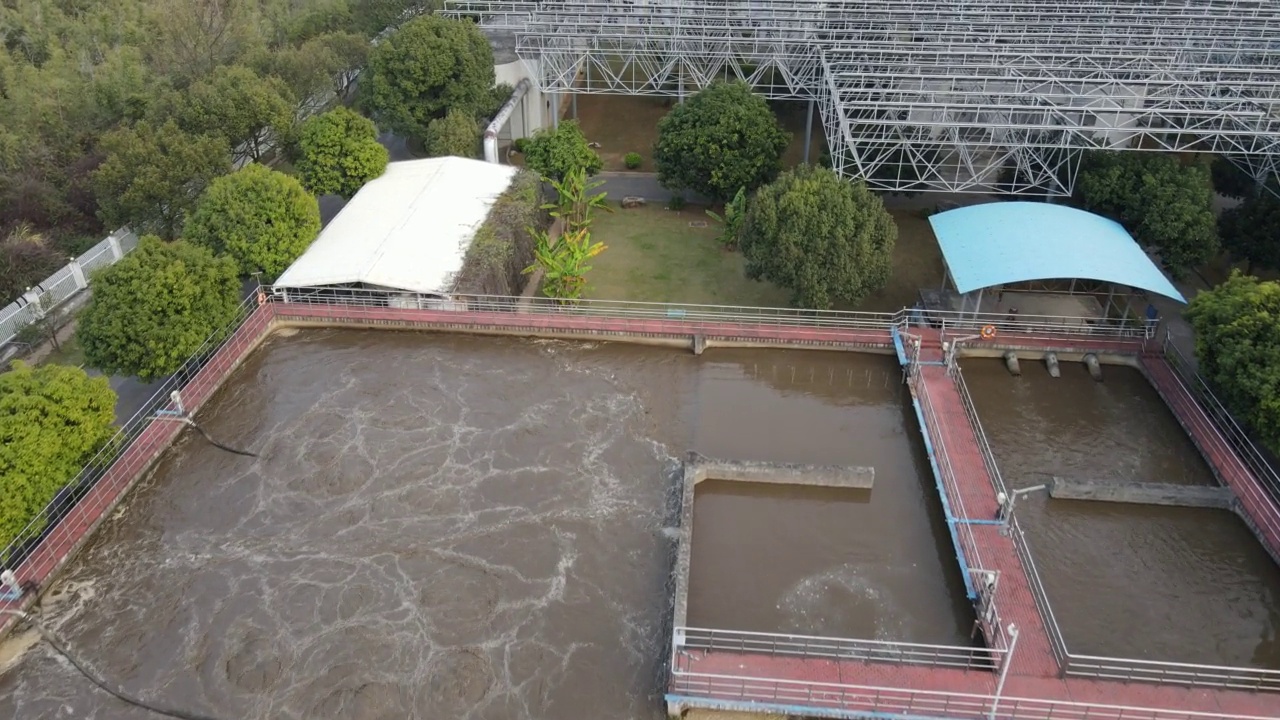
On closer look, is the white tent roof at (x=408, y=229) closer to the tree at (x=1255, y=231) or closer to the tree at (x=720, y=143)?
the tree at (x=720, y=143)

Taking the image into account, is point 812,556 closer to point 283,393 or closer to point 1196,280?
point 283,393

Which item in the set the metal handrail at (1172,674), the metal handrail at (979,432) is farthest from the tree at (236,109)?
the metal handrail at (1172,674)

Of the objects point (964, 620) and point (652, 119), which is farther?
point (652, 119)

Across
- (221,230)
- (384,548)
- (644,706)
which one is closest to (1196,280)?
(644,706)

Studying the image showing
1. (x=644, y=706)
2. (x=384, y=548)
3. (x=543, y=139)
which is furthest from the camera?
(x=543, y=139)

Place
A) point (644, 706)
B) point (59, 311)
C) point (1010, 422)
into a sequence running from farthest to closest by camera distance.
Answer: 1. point (59, 311)
2. point (1010, 422)
3. point (644, 706)

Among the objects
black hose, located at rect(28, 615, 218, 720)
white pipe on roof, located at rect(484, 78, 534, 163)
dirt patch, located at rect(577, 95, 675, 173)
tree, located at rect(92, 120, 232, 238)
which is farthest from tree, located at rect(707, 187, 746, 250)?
black hose, located at rect(28, 615, 218, 720)

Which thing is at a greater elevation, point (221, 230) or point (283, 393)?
point (221, 230)
